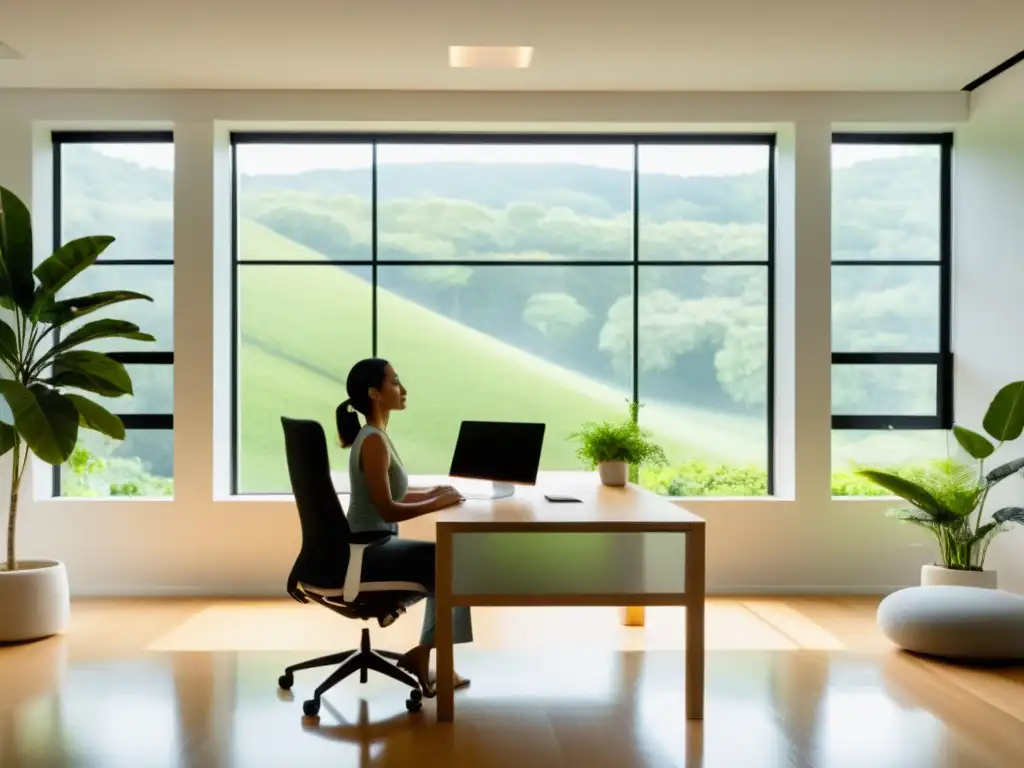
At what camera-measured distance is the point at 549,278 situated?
7438 mm

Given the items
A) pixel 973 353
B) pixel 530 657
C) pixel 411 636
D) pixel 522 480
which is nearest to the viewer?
pixel 522 480

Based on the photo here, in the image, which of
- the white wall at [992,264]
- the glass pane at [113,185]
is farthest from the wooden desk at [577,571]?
the glass pane at [113,185]

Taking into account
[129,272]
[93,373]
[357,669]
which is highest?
[129,272]

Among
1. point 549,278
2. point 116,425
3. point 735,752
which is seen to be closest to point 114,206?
point 116,425

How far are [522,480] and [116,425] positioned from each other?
237 cm

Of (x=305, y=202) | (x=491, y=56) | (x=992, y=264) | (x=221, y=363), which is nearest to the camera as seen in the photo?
(x=491, y=56)

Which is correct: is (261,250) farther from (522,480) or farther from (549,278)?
(522,480)

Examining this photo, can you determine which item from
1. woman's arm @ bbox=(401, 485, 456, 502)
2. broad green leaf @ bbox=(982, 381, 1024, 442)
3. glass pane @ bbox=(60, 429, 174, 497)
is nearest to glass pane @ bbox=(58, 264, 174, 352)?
glass pane @ bbox=(60, 429, 174, 497)

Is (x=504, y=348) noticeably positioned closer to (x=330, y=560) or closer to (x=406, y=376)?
(x=406, y=376)

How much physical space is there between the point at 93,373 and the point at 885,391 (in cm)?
496

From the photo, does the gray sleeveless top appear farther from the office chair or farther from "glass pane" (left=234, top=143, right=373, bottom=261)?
"glass pane" (left=234, top=143, right=373, bottom=261)

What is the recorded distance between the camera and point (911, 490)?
6016 millimetres

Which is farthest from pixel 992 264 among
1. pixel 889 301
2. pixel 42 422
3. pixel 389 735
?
pixel 42 422

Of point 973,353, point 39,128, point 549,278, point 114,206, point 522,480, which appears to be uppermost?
point 39,128
